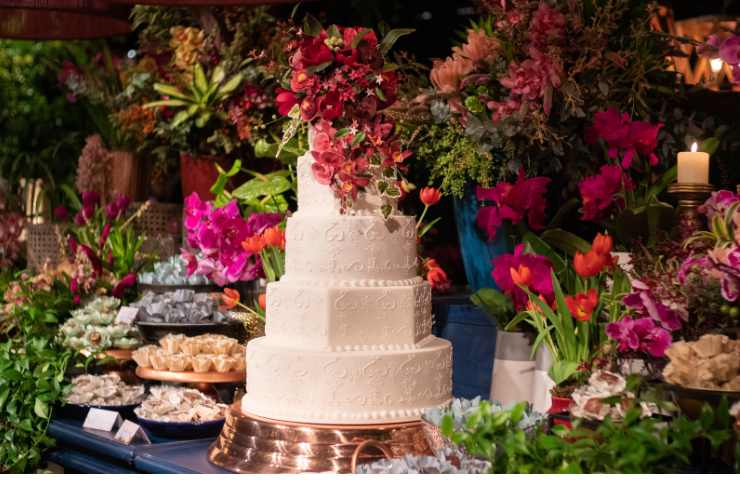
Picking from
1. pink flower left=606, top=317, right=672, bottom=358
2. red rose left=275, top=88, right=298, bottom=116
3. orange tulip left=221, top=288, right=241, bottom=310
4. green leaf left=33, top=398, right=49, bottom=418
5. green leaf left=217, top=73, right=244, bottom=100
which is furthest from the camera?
green leaf left=217, top=73, right=244, bottom=100

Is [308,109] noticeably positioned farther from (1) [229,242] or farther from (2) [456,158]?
(1) [229,242]

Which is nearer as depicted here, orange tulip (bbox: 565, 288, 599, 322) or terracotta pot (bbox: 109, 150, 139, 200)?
orange tulip (bbox: 565, 288, 599, 322)

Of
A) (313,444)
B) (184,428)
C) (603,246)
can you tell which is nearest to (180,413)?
(184,428)

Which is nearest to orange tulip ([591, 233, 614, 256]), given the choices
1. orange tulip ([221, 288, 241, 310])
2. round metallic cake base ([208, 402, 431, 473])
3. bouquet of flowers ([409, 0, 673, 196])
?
bouquet of flowers ([409, 0, 673, 196])

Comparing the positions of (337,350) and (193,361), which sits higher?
(337,350)

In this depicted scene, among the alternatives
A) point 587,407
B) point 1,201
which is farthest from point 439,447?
point 1,201

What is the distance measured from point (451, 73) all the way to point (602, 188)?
0.49m

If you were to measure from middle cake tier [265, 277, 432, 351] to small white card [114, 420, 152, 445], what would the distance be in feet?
1.62

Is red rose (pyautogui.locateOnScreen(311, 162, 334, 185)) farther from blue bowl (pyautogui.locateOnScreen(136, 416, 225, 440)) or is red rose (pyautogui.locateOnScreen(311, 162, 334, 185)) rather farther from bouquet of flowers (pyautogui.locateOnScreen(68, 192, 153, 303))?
bouquet of flowers (pyautogui.locateOnScreen(68, 192, 153, 303))

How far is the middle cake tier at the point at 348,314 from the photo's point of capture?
2.13 metres

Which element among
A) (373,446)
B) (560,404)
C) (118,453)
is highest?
(560,404)

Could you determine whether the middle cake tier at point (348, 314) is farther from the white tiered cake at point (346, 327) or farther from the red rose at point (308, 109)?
the red rose at point (308, 109)

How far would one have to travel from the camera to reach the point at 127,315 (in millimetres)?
3102

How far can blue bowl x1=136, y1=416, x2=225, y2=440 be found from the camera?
97.3 inches
